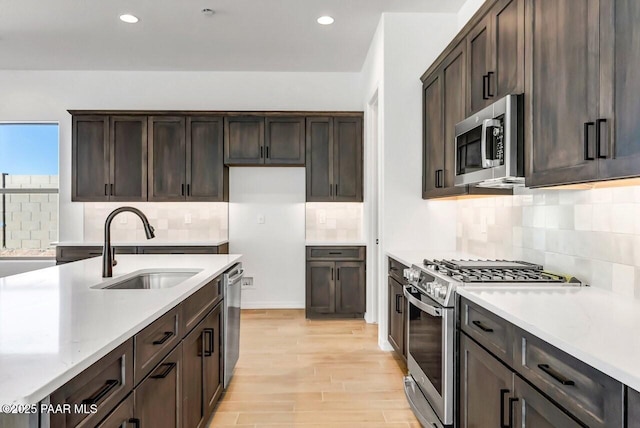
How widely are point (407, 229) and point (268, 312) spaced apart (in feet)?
7.58

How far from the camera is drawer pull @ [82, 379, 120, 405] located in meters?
1.07

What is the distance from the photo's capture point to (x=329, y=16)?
378cm

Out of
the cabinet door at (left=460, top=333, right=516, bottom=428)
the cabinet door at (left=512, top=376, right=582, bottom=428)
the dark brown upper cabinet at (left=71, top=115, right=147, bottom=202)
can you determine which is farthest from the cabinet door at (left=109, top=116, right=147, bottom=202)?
the cabinet door at (left=512, top=376, right=582, bottom=428)

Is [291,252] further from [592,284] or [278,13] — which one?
[592,284]

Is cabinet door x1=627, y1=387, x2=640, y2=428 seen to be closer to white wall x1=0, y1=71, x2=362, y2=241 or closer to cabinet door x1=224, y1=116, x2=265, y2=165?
cabinet door x1=224, y1=116, x2=265, y2=165

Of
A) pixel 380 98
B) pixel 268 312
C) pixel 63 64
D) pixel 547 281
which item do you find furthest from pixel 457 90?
pixel 63 64

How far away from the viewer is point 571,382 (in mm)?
1165

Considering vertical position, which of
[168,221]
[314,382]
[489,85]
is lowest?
[314,382]

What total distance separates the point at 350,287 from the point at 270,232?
128 cm

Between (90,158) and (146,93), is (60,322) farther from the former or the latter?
(146,93)

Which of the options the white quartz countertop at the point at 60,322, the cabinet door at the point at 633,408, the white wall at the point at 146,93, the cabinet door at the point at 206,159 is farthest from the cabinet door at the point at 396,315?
the white wall at the point at 146,93

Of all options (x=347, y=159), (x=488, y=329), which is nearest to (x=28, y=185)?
(x=347, y=159)

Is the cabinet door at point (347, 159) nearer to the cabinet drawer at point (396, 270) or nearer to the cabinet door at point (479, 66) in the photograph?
the cabinet drawer at point (396, 270)

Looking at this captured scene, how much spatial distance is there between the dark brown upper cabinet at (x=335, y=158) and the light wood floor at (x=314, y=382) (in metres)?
1.53
